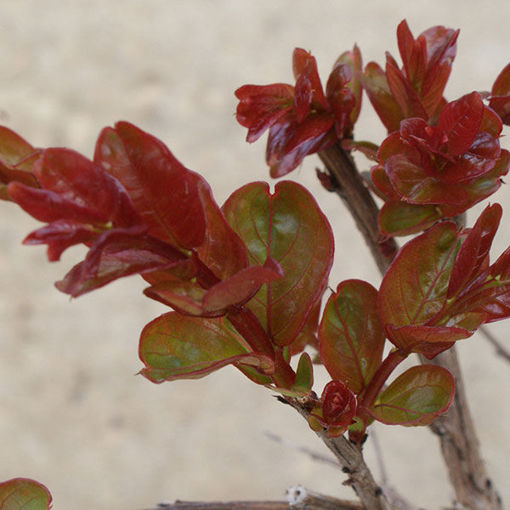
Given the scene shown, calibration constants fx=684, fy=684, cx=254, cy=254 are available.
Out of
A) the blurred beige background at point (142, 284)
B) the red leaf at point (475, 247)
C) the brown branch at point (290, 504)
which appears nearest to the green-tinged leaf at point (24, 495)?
the brown branch at point (290, 504)

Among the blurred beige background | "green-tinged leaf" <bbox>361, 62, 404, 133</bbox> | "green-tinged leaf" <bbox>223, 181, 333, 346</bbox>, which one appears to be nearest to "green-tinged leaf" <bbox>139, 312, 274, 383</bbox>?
"green-tinged leaf" <bbox>223, 181, 333, 346</bbox>

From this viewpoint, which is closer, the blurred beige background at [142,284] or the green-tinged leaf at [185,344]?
the green-tinged leaf at [185,344]

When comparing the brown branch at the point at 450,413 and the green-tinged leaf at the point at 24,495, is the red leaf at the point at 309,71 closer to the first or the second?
the brown branch at the point at 450,413

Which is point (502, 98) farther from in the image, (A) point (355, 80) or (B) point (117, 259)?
(B) point (117, 259)

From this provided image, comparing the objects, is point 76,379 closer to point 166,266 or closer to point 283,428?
point 283,428

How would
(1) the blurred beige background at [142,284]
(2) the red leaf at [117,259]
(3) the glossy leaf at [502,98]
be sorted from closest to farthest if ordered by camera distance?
1. (2) the red leaf at [117,259]
2. (3) the glossy leaf at [502,98]
3. (1) the blurred beige background at [142,284]

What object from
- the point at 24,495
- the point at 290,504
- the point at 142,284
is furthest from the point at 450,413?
the point at 142,284
